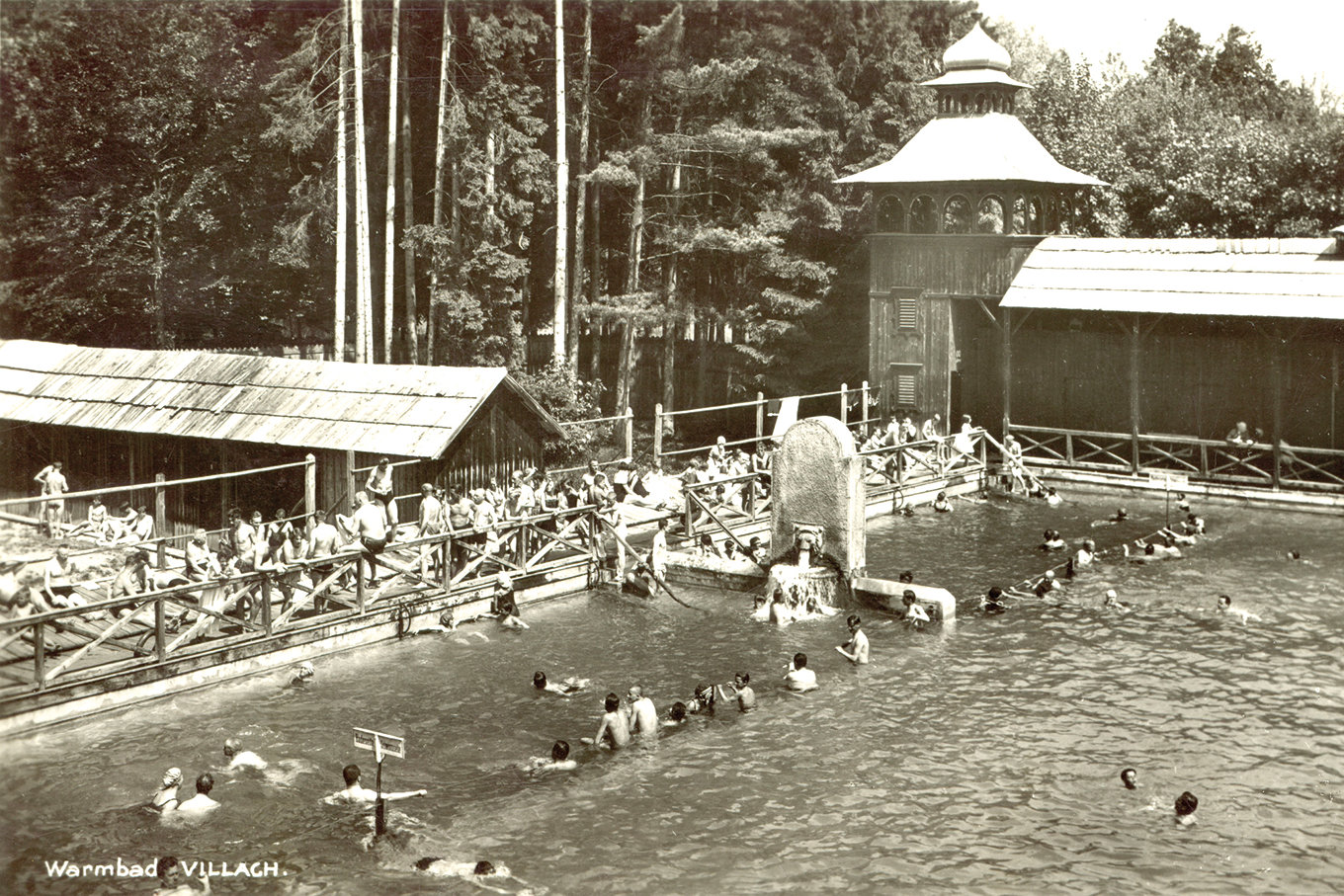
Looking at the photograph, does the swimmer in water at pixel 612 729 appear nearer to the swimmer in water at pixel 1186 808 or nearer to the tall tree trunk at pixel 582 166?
the swimmer in water at pixel 1186 808

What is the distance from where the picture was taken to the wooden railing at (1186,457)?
3170 cm

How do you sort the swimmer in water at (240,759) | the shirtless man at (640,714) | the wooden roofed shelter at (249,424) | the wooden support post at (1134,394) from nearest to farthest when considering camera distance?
the swimmer in water at (240,759)
the shirtless man at (640,714)
the wooden roofed shelter at (249,424)
the wooden support post at (1134,394)

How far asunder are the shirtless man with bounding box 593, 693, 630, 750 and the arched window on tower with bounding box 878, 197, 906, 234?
2468cm

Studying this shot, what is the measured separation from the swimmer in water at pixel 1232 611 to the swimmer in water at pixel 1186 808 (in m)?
8.65

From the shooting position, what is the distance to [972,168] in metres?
36.2

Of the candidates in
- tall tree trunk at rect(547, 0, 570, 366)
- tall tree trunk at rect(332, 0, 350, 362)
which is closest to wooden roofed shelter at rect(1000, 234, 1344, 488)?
tall tree trunk at rect(547, 0, 570, 366)

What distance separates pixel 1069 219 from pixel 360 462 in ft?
78.0

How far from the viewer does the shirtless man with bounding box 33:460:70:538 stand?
2656 cm

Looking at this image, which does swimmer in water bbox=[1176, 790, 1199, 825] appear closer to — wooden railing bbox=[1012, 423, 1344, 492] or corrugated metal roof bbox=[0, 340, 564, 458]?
corrugated metal roof bbox=[0, 340, 564, 458]

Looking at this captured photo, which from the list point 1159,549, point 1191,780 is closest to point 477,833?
point 1191,780

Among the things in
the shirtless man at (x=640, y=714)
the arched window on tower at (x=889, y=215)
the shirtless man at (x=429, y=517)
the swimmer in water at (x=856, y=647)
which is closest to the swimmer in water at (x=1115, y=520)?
the swimmer in water at (x=856, y=647)

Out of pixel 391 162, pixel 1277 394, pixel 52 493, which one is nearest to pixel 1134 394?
pixel 1277 394

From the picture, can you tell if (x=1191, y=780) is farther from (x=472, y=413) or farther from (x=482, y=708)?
(x=472, y=413)

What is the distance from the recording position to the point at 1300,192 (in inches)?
1556
